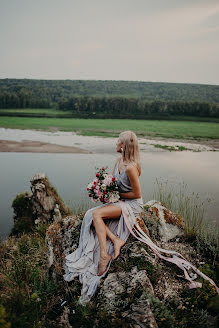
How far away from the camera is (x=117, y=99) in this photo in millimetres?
62000

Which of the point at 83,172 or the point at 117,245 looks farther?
the point at 83,172

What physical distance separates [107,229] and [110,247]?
30 cm

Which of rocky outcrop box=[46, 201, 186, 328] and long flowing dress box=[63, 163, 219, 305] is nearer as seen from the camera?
rocky outcrop box=[46, 201, 186, 328]

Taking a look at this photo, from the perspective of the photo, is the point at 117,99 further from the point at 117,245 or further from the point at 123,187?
the point at 117,245

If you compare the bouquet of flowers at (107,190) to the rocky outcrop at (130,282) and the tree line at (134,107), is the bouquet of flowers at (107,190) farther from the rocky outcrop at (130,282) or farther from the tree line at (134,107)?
the tree line at (134,107)

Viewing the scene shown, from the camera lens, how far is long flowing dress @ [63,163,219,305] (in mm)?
3977

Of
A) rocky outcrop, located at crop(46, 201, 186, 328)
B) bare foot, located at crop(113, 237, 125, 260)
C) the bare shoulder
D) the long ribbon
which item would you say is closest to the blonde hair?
the bare shoulder

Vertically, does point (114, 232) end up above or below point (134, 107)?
below

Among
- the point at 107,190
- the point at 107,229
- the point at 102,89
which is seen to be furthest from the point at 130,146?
the point at 102,89

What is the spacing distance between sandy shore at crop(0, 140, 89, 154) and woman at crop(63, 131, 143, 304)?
58.4 feet

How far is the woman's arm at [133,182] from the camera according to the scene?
433cm

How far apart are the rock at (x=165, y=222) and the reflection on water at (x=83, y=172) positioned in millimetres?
3920

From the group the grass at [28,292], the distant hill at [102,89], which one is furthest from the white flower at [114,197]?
the distant hill at [102,89]

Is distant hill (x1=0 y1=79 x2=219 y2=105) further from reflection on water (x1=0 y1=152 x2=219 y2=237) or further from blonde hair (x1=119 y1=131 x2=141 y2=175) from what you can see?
blonde hair (x1=119 y1=131 x2=141 y2=175)
